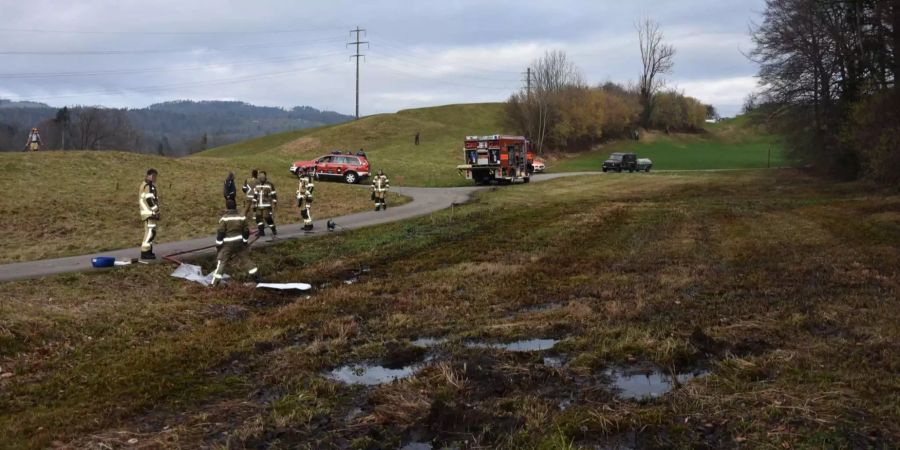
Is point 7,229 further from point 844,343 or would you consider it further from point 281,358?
point 844,343

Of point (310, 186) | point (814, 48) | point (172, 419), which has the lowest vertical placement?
point (172, 419)

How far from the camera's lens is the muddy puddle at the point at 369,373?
242 inches

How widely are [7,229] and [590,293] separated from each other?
16.3 metres

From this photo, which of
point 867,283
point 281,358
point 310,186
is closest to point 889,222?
point 867,283

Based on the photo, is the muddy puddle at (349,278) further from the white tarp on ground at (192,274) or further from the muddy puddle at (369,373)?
the muddy puddle at (369,373)

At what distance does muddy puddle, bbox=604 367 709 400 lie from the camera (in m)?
5.58

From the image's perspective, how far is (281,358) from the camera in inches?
265

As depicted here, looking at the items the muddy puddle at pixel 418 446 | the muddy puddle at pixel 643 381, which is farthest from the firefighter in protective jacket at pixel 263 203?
the muddy puddle at pixel 418 446

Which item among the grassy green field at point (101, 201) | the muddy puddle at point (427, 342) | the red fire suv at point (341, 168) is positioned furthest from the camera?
the red fire suv at point (341, 168)

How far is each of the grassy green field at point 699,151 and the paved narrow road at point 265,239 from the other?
2816cm

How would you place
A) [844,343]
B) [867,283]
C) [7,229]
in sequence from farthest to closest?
1. [7,229]
2. [867,283]
3. [844,343]

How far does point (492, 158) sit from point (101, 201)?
20615 mm

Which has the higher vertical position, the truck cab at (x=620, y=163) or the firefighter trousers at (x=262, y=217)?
the truck cab at (x=620, y=163)

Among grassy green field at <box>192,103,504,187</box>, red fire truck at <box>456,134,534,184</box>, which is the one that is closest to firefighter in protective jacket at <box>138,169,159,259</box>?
red fire truck at <box>456,134,534,184</box>
